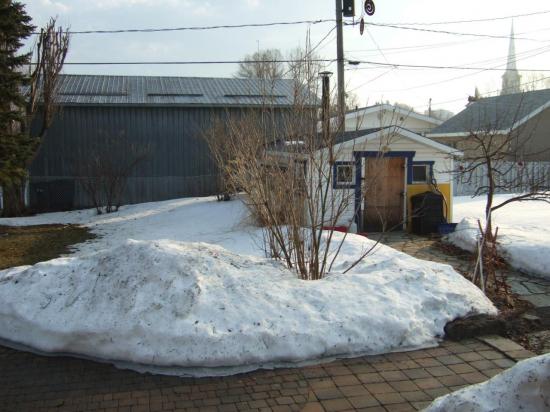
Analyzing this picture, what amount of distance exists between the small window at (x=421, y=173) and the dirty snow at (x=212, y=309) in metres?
7.70

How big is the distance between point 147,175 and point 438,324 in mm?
18123

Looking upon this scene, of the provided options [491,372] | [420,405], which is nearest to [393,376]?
[420,405]

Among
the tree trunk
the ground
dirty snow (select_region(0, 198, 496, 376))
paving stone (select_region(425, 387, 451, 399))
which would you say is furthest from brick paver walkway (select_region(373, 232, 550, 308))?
the tree trunk

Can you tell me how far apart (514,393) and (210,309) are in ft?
9.58

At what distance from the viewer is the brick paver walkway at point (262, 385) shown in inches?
157

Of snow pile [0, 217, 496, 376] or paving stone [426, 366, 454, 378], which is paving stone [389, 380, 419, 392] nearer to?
paving stone [426, 366, 454, 378]

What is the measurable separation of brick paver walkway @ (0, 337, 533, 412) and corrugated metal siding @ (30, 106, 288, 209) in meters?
17.0

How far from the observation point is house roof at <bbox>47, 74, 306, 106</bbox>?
2153 cm

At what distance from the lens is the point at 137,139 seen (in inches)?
856

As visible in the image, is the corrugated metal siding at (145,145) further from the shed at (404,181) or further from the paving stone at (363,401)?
the paving stone at (363,401)

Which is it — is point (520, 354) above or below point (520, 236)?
below

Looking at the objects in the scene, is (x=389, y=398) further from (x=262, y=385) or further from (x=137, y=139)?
(x=137, y=139)

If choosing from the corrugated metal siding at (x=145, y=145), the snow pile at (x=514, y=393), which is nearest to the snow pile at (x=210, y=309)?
the snow pile at (x=514, y=393)

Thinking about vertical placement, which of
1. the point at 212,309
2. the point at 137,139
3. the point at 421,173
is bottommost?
the point at 212,309
